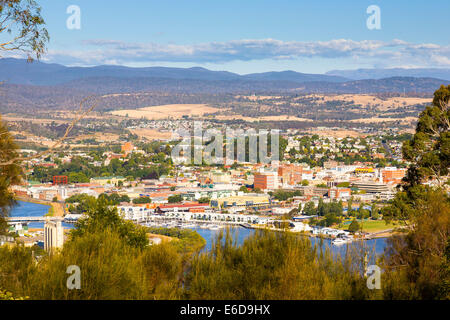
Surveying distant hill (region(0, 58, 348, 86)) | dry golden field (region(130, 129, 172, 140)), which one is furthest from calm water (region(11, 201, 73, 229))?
dry golden field (region(130, 129, 172, 140))

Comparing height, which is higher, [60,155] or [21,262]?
[21,262]

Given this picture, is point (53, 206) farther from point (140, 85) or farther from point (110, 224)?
point (140, 85)

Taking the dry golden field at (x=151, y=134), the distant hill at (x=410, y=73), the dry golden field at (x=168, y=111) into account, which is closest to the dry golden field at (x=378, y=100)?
the distant hill at (x=410, y=73)

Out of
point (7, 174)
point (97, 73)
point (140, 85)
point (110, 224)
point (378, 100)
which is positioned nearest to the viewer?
point (7, 174)

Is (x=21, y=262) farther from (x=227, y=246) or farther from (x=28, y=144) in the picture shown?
(x=28, y=144)

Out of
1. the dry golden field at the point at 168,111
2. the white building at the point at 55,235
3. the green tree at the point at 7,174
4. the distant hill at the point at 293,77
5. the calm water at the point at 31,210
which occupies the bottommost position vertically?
the calm water at the point at 31,210

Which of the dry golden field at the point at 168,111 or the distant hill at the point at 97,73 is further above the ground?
the distant hill at the point at 97,73

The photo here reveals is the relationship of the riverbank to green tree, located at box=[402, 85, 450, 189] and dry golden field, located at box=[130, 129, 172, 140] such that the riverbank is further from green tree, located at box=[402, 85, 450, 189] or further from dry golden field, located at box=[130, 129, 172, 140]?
dry golden field, located at box=[130, 129, 172, 140]

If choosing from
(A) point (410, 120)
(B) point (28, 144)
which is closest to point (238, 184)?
(B) point (28, 144)

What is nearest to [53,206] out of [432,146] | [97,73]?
[432,146]

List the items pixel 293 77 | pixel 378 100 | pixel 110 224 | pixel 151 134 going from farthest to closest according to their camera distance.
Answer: pixel 293 77 → pixel 378 100 → pixel 151 134 → pixel 110 224

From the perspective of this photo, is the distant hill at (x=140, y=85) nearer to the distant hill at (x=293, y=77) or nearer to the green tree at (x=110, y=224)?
the distant hill at (x=293, y=77)
